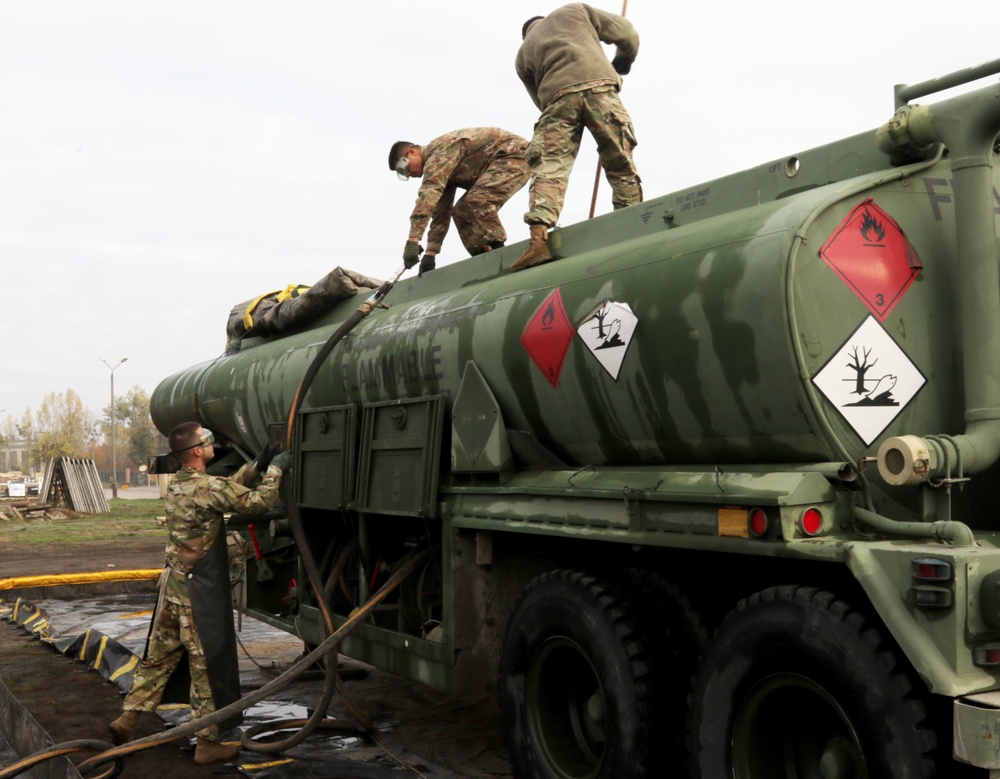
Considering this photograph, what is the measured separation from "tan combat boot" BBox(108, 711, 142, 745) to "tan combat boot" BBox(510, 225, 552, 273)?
333 cm

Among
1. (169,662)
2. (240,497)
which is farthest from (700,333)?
(169,662)

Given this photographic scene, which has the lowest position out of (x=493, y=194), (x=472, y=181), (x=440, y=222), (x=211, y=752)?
(x=211, y=752)

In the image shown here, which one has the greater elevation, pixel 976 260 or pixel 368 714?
pixel 976 260

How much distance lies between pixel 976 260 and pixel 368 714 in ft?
15.5

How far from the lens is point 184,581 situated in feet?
19.8

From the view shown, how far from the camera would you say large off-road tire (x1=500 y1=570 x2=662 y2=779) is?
413cm

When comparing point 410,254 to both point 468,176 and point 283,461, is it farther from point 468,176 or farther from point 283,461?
point 283,461

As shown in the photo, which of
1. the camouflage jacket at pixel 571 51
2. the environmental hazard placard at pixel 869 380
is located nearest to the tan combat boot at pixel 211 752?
the environmental hazard placard at pixel 869 380

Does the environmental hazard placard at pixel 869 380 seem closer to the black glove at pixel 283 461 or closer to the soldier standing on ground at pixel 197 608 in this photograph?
the soldier standing on ground at pixel 197 608

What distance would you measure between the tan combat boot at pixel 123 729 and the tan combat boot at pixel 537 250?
131 inches

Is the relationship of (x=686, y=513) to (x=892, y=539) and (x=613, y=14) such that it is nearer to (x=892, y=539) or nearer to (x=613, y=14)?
(x=892, y=539)

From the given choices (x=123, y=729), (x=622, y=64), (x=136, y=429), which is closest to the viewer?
(x=123, y=729)

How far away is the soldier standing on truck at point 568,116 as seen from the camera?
5.90m

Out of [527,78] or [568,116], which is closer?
[568,116]
